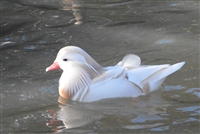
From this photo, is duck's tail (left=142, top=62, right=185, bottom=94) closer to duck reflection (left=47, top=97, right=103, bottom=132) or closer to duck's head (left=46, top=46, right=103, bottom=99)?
duck's head (left=46, top=46, right=103, bottom=99)

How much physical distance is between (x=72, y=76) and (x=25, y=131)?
3.76 feet

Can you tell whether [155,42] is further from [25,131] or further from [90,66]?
[25,131]

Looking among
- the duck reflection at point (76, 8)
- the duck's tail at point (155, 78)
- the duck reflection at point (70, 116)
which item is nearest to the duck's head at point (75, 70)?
the duck reflection at point (70, 116)

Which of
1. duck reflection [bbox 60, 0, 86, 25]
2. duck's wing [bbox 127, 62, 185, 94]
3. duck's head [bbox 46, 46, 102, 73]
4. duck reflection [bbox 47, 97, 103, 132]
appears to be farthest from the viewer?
duck reflection [bbox 60, 0, 86, 25]

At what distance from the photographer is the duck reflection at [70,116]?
628 centimetres

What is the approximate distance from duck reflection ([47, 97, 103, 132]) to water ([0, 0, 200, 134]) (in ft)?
0.04

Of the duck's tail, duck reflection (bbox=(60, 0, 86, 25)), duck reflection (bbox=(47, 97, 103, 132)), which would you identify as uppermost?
duck reflection (bbox=(60, 0, 86, 25))

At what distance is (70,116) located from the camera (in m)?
→ 6.56

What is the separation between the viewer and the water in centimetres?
631

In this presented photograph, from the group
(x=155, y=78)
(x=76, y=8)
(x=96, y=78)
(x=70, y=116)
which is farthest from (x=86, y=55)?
(x=76, y=8)

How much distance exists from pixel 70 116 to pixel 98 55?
89.8 inches

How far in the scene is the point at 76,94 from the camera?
6945 mm

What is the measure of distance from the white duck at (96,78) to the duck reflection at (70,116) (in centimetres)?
14

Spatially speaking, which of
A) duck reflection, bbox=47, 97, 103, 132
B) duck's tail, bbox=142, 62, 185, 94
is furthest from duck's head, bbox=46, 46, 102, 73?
duck's tail, bbox=142, 62, 185, 94
